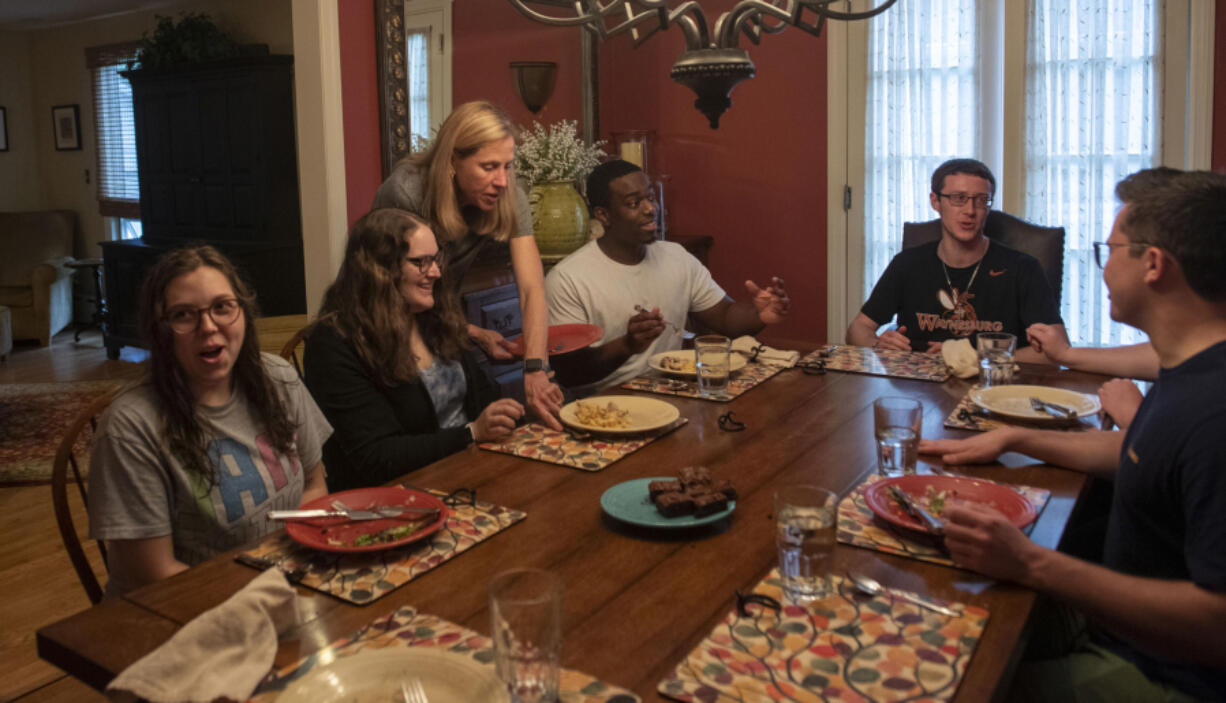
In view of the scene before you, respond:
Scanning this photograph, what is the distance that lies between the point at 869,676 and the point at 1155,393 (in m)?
0.73

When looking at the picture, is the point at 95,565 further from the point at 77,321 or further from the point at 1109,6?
the point at 77,321

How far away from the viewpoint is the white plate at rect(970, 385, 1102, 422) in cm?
203

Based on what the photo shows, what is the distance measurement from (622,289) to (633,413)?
3.18ft

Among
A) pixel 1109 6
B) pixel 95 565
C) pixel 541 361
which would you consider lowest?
pixel 95 565

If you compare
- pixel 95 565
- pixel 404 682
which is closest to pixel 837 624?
pixel 404 682

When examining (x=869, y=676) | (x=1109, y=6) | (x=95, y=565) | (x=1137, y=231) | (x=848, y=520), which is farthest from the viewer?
(x=1109, y=6)

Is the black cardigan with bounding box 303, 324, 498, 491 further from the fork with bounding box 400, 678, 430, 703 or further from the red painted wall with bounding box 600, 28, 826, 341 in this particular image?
the red painted wall with bounding box 600, 28, 826, 341

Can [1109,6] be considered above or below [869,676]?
above

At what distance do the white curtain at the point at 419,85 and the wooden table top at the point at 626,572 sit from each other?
203cm

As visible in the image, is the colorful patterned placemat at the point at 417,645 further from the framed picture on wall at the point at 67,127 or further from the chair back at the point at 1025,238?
the framed picture on wall at the point at 67,127

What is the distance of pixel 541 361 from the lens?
239 cm

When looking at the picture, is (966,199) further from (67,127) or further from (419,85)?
(67,127)

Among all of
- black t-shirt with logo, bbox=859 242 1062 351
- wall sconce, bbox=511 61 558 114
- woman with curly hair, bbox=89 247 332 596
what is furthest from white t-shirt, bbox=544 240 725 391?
wall sconce, bbox=511 61 558 114

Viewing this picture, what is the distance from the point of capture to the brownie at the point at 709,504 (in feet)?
4.84
